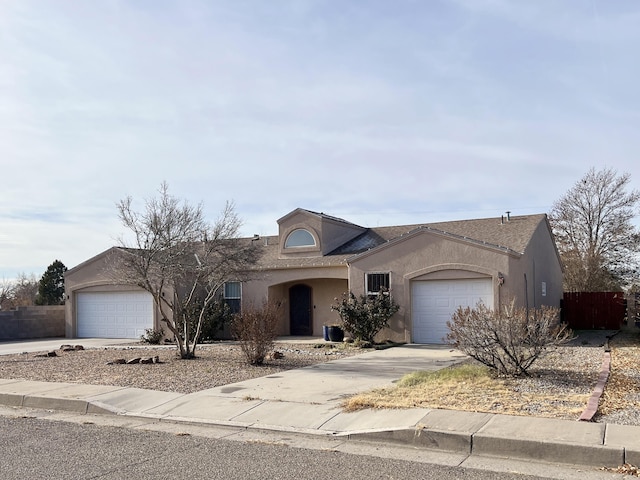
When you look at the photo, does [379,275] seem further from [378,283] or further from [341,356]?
[341,356]

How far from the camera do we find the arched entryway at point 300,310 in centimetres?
2572

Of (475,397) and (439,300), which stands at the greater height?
(439,300)

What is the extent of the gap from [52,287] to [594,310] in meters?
30.0

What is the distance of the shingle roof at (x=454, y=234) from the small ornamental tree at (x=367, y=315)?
88.0 inches

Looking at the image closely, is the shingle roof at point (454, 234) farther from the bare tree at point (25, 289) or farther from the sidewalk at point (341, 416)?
the bare tree at point (25, 289)

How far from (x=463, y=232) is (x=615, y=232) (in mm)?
20126

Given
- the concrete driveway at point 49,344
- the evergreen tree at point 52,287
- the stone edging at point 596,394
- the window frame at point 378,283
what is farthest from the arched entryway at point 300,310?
the evergreen tree at point 52,287

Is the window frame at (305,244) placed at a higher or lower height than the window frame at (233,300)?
higher

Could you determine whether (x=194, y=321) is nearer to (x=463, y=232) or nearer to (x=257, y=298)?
(x=257, y=298)

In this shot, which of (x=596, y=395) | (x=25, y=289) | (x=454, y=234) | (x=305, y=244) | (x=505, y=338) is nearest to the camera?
(x=596, y=395)

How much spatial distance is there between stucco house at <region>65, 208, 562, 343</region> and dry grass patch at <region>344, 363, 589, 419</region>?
8.78 m

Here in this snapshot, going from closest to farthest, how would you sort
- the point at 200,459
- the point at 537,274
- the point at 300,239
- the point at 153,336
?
the point at 200,459, the point at 537,274, the point at 153,336, the point at 300,239

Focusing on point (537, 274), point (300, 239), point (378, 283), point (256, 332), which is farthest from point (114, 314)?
point (537, 274)

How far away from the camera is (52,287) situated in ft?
126
